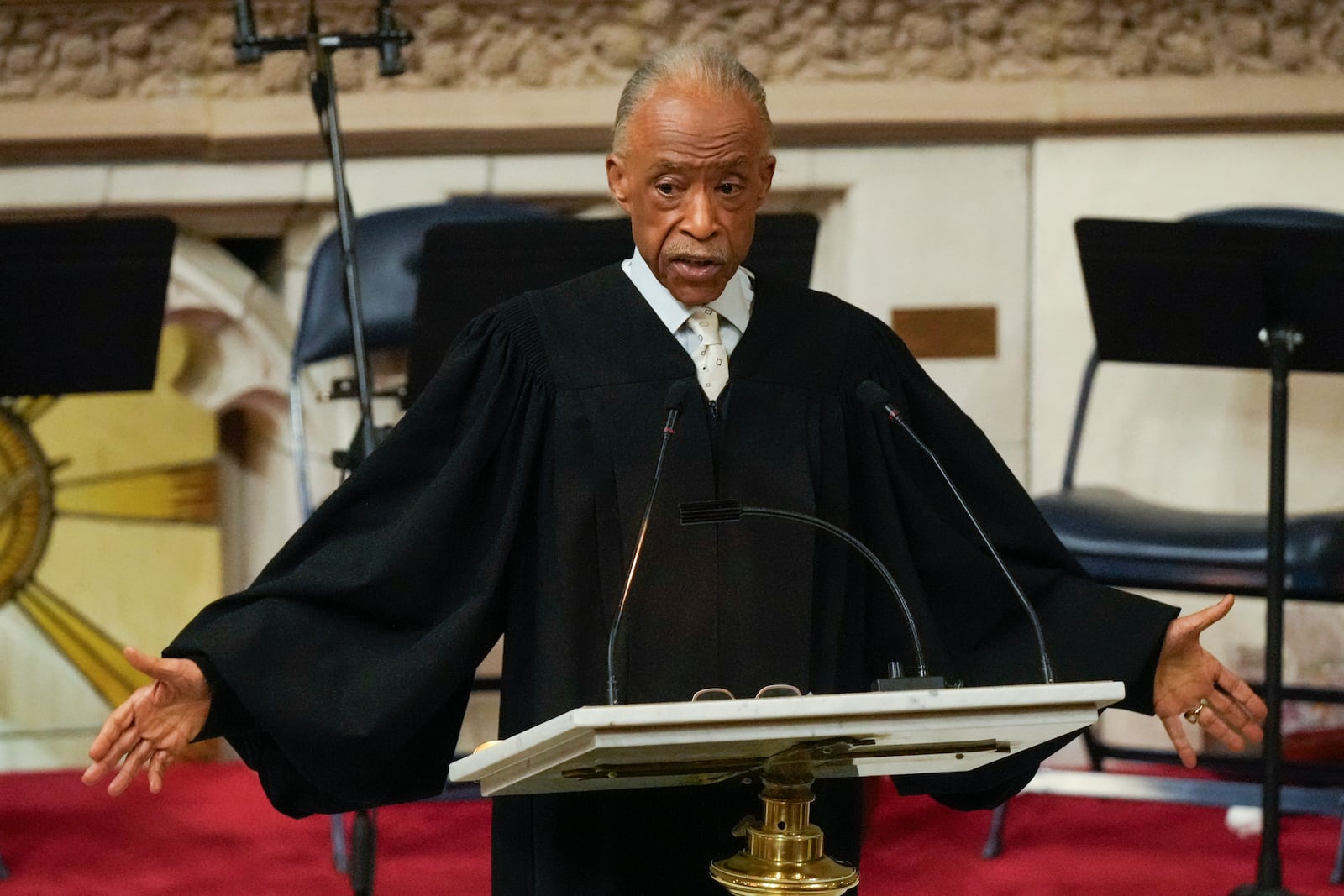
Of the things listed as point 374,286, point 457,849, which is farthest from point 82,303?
point 457,849

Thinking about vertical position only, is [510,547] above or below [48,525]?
above

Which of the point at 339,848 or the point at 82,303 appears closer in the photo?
the point at 82,303

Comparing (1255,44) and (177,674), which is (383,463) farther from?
(1255,44)

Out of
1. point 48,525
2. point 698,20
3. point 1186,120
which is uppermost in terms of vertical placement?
point 698,20

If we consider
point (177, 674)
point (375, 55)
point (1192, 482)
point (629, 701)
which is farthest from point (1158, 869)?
point (375, 55)

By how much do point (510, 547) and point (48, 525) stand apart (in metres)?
3.35

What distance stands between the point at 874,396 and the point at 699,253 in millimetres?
318

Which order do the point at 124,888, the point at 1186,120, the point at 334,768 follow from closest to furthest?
1. the point at 334,768
2. the point at 124,888
3. the point at 1186,120

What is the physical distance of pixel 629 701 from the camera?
2.32m

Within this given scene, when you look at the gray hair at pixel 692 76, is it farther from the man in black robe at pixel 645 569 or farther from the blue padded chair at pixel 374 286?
the blue padded chair at pixel 374 286

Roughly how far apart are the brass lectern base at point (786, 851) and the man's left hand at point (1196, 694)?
1.94 feet

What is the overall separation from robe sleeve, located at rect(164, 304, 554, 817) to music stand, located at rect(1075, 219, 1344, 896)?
1.73 m

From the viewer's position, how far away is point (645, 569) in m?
2.38

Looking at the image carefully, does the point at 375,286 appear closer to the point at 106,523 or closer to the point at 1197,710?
the point at 106,523
